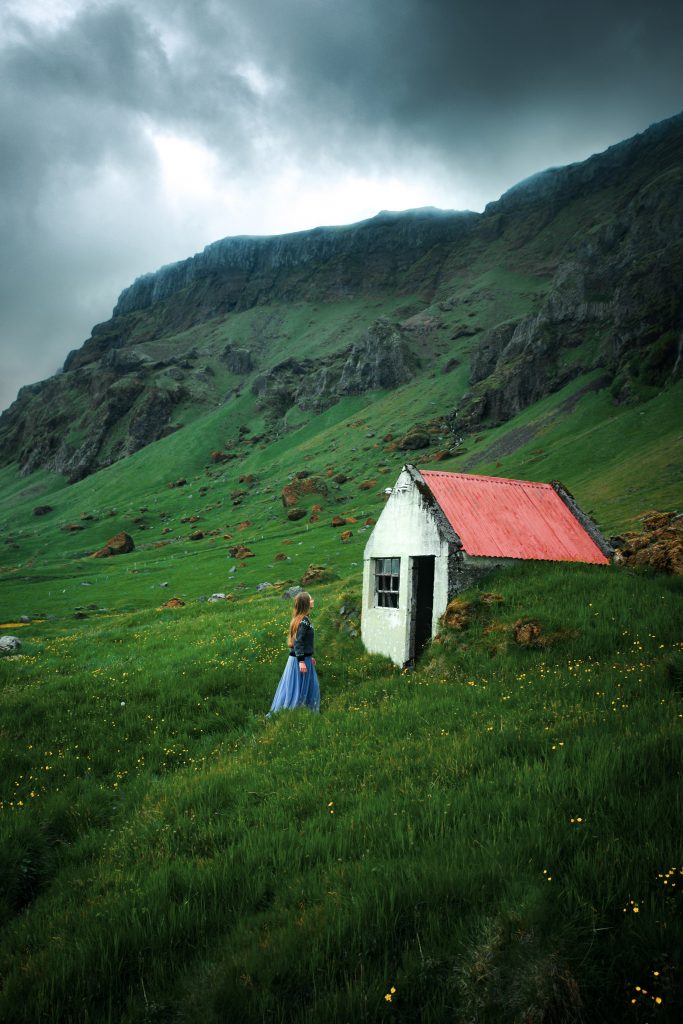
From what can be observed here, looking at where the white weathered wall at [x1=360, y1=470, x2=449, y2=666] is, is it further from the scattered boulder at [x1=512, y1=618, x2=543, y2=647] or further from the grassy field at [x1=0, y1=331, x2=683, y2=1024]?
the scattered boulder at [x1=512, y1=618, x2=543, y2=647]

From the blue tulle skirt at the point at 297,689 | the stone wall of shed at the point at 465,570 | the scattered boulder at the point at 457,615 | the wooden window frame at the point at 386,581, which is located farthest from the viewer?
the wooden window frame at the point at 386,581

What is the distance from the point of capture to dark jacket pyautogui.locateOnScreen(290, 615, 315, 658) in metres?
12.5

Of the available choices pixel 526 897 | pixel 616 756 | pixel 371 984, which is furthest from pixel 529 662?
pixel 371 984

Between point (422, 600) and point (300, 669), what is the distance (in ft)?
25.0

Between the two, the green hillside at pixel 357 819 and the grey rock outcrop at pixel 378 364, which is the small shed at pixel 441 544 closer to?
the green hillside at pixel 357 819

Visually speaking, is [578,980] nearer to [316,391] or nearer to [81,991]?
[81,991]

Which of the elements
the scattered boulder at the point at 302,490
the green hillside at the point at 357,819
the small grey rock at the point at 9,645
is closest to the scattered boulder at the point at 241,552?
the scattered boulder at the point at 302,490

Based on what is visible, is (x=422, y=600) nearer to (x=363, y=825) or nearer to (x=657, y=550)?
(x=657, y=550)

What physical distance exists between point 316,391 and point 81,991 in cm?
17798

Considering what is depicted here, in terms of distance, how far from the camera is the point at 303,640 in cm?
1259

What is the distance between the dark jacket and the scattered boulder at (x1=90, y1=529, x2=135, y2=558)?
83.4 metres

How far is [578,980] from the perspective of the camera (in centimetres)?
378

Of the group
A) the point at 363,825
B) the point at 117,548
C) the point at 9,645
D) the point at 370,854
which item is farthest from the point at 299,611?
the point at 117,548

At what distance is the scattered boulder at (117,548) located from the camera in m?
88.2
